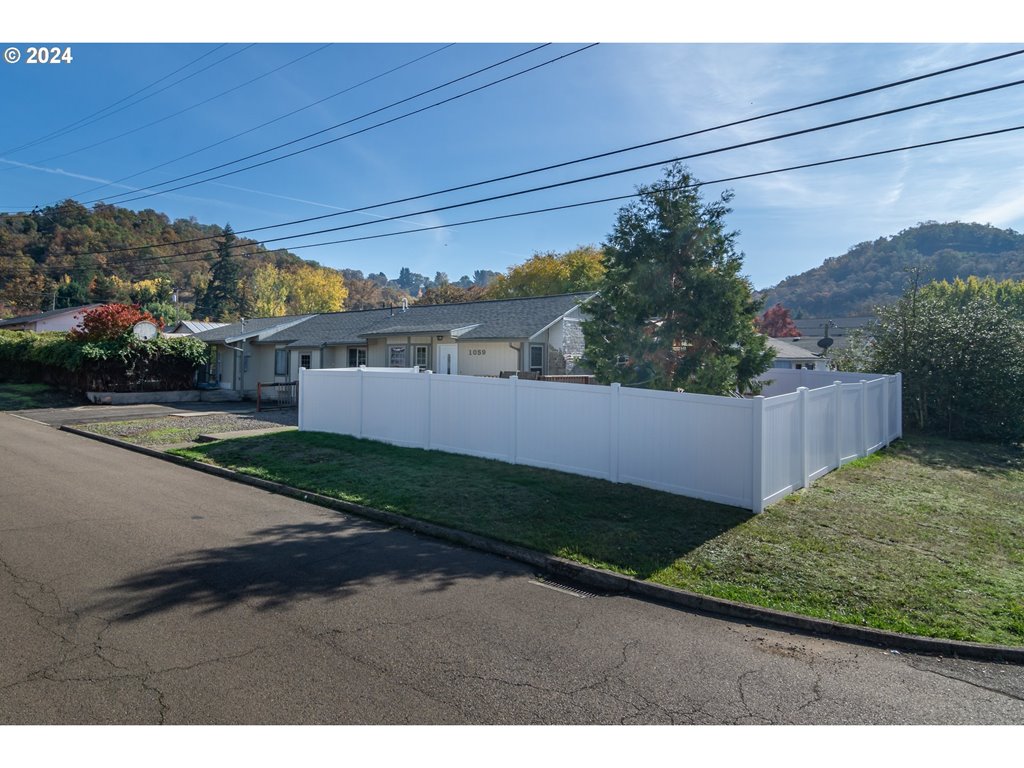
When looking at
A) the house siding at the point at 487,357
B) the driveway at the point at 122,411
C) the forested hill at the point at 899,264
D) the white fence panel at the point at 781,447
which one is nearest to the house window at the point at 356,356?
the driveway at the point at 122,411

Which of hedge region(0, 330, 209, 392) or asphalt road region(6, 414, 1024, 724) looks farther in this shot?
hedge region(0, 330, 209, 392)

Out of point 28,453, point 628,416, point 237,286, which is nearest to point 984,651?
point 628,416

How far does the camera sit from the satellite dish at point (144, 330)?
1022 inches

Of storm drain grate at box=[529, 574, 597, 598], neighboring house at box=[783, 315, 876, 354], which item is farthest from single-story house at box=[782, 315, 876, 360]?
storm drain grate at box=[529, 574, 597, 598]

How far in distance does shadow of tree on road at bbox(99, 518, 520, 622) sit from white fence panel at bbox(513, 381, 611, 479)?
137 inches

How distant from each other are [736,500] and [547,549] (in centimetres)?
312

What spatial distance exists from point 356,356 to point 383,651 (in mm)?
23341

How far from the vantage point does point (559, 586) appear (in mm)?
6102

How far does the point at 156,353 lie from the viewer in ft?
87.7

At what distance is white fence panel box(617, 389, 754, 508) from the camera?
8297mm

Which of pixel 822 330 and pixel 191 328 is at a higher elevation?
pixel 822 330

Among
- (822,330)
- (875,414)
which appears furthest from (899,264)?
(875,414)

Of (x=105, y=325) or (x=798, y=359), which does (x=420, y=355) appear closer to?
(x=105, y=325)

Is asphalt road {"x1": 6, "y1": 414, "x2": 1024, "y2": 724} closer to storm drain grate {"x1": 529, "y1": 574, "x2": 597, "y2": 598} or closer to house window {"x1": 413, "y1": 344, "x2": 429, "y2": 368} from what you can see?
storm drain grate {"x1": 529, "y1": 574, "x2": 597, "y2": 598}
